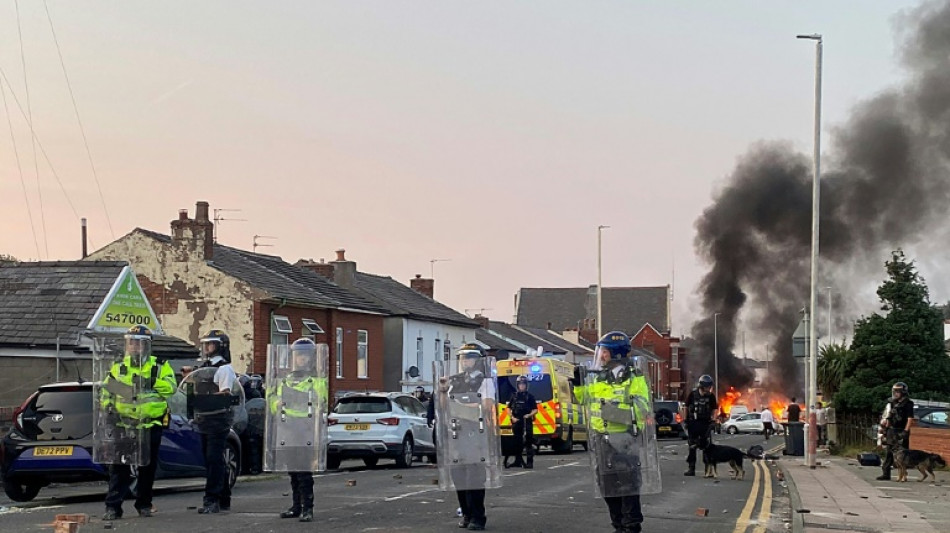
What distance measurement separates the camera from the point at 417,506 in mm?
14219

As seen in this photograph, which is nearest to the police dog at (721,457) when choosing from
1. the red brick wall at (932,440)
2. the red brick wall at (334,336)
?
the red brick wall at (932,440)

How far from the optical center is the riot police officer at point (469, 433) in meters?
11.5

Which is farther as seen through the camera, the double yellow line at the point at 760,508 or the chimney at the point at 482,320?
the chimney at the point at 482,320

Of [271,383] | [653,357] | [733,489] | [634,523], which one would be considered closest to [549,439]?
[733,489]

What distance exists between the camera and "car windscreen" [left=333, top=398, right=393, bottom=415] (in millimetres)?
24000

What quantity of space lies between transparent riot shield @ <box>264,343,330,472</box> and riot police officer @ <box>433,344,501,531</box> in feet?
5.32

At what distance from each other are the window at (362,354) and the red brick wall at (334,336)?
15 centimetres

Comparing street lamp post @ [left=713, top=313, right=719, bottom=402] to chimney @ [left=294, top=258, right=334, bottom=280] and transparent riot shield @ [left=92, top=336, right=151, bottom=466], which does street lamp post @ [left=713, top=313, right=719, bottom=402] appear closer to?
chimney @ [left=294, top=258, right=334, bottom=280]

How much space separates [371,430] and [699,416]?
21.6 feet

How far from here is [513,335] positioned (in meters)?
75.0

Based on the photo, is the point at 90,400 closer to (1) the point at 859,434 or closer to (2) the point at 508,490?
(2) the point at 508,490

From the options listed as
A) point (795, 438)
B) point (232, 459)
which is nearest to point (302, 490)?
point (232, 459)

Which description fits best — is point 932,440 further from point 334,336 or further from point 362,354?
point 362,354

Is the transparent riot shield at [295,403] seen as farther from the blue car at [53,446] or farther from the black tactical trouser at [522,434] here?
the black tactical trouser at [522,434]
